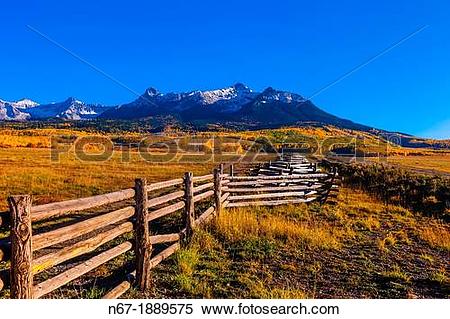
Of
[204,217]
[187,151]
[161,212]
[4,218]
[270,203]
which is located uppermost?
[187,151]

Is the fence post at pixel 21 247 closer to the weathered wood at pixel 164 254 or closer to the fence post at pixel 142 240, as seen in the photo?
the fence post at pixel 142 240

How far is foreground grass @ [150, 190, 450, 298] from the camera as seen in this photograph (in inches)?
274

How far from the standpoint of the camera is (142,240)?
270 inches

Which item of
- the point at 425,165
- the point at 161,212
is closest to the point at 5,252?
the point at 161,212

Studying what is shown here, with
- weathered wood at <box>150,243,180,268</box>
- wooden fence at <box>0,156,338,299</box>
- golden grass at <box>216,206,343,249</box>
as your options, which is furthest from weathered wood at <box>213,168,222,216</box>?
weathered wood at <box>150,243,180,268</box>

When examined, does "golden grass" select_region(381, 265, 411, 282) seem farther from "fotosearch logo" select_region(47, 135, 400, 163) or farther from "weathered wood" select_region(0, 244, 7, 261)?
"fotosearch logo" select_region(47, 135, 400, 163)

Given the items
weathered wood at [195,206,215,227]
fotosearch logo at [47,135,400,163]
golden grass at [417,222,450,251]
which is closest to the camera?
weathered wood at [195,206,215,227]

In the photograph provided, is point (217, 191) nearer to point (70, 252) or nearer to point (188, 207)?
point (188, 207)

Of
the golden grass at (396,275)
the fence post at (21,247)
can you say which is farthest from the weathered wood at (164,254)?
the golden grass at (396,275)

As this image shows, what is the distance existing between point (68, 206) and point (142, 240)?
74.2 inches

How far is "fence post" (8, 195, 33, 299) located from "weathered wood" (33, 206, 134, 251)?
0.57 ft

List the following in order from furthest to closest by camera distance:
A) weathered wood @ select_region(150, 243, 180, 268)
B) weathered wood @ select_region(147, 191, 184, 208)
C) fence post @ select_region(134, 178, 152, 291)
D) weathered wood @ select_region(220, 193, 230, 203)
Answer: weathered wood @ select_region(220, 193, 230, 203) → weathered wood @ select_region(147, 191, 184, 208) → weathered wood @ select_region(150, 243, 180, 268) → fence post @ select_region(134, 178, 152, 291)

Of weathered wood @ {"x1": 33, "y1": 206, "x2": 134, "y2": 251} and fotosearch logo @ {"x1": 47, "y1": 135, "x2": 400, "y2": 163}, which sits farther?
fotosearch logo @ {"x1": 47, "y1": 135, "x2": 400, "y2": 163}
